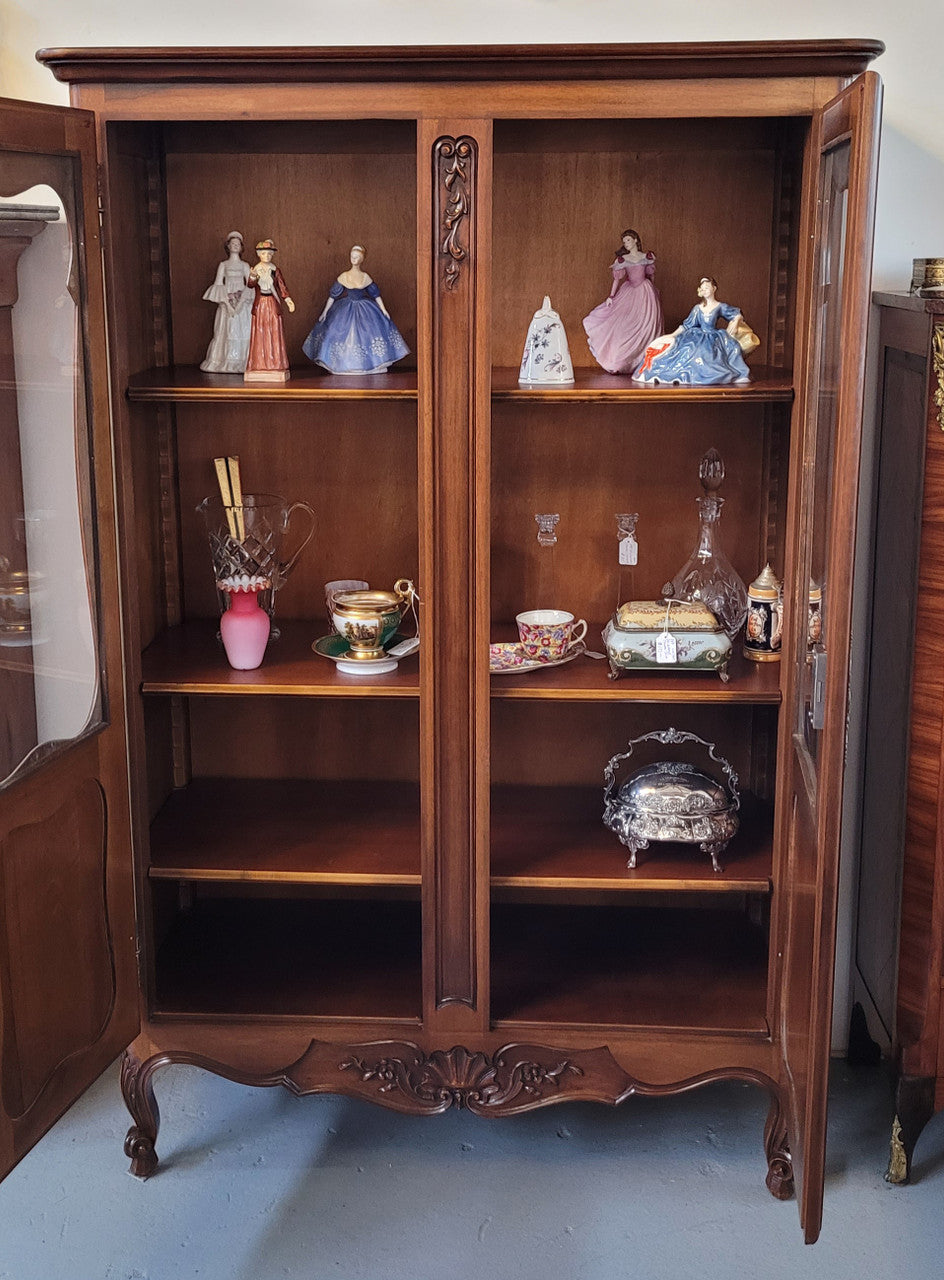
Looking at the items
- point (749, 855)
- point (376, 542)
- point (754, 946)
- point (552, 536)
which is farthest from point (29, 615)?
point (754, 946)

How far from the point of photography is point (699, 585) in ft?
8.16

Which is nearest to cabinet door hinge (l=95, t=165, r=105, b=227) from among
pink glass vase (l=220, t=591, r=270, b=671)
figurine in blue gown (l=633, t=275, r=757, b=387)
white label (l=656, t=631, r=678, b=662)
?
pink glass vase (l=220, t=591, r=270, b=671)

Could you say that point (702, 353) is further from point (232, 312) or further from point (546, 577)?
point (232, 312)

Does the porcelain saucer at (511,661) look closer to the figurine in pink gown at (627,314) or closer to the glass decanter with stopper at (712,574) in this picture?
the glass decanter with stopper at (712,574)

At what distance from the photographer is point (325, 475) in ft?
8.53

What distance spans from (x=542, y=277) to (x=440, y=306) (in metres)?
0.44

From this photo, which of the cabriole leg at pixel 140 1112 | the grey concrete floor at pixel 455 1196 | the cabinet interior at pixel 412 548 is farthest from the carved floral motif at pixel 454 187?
the grey concrete floor at pixel 455 1196

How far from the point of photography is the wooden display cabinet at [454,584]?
2057 mm

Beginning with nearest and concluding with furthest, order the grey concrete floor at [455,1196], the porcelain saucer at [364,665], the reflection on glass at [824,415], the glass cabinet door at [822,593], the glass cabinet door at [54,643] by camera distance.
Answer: the glass cabinet door at [822,593] < the reflection on glass at [824,415] < the glass cabinet door at [54,643] < the grey concrete floor at [455,1196] < the porcelain saucer at [364,665]

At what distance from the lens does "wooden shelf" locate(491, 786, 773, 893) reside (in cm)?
237

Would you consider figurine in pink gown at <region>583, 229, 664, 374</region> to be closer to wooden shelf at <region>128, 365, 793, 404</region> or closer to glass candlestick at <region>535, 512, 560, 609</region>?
wooden shelf at <region>128, 365, 793, 404</region>

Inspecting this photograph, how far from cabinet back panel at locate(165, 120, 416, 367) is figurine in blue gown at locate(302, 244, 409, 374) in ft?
0.45

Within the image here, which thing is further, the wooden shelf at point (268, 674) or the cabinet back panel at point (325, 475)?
the cabinet back panel at point (325, 475)

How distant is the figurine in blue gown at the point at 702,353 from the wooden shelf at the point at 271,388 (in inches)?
16.5
